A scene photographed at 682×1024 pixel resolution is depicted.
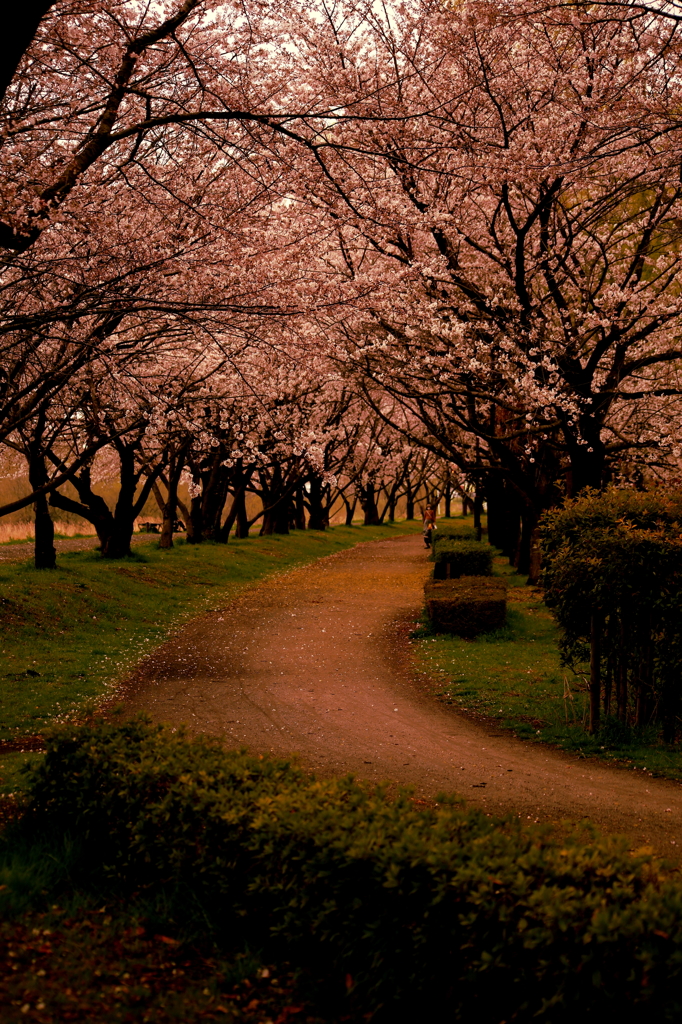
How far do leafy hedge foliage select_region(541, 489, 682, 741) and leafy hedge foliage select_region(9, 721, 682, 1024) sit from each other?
4293mm

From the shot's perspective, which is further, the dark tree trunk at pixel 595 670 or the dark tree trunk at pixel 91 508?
the dark tree trunk at pixel 91 508

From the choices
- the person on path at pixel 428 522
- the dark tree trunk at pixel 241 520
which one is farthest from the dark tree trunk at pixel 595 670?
the person on path at pixel 428 522

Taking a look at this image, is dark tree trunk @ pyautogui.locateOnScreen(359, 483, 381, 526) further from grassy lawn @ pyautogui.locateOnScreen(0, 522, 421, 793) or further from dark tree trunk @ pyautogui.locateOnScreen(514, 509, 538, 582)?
dark tree trunk @ pyautogui.locateOnScreen(514, 509, 538, 582)

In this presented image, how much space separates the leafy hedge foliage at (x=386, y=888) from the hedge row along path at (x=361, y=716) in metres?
1.94

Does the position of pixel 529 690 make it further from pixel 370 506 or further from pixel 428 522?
pixel 370 506

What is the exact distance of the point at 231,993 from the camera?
13.1 feet

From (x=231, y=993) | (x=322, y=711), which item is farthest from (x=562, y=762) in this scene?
(x=231, y=993)

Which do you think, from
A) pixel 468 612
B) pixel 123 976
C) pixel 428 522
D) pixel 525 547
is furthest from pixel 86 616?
pixel 428 522

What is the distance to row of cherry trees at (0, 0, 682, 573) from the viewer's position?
877cm

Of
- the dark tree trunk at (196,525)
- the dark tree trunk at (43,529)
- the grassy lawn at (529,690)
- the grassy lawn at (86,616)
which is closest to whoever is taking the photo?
the grassy lawn at (529,690)

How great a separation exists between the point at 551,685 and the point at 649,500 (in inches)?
121

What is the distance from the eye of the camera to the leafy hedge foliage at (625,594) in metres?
8.29

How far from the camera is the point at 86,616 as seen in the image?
15.4m

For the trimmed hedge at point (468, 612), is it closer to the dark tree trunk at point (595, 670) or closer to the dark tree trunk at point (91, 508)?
the dark tree trunk at point (595, 670)
